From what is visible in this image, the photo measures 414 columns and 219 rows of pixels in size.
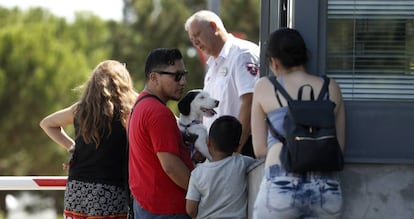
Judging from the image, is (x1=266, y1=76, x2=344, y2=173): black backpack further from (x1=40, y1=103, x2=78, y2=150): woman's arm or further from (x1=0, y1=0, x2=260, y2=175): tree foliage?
(x1=0, y1=0, x2=260, y2=175): tree foliage

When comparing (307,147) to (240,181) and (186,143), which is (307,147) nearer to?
(240,181)

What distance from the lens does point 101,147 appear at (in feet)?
23.5

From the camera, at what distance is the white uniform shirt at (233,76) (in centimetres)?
757

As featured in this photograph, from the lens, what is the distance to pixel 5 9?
1420 inches

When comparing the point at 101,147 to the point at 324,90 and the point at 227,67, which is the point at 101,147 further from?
the point at 324,90

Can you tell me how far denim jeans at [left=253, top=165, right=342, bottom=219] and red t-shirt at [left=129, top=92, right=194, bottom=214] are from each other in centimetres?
118

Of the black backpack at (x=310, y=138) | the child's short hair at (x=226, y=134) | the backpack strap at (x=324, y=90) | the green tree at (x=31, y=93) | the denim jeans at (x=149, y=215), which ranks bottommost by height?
the green tree at (x=31, y=93)

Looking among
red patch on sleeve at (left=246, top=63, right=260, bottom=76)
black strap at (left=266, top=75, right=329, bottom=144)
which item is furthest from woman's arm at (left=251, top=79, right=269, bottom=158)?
red patch on sleeve at (left=246, top=63, right=260, bottom=76)

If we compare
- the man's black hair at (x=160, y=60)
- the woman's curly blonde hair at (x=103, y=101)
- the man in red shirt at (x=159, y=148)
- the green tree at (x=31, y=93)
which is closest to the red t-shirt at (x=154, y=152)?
the man in red shirt at (x=159, y=148)

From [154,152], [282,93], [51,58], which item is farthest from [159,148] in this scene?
[51,58]

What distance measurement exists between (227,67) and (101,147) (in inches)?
44.4

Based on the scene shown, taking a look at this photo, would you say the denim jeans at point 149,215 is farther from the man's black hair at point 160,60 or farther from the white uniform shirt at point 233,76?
the white uniform shirt at point 233,76

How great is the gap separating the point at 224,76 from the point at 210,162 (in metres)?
1.39

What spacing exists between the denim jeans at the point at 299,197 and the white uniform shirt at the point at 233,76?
7.00ft
